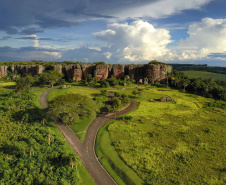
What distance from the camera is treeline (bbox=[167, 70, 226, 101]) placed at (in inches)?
3214

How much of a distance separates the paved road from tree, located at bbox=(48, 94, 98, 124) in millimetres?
3077

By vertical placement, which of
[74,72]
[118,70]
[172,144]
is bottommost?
[172,144]

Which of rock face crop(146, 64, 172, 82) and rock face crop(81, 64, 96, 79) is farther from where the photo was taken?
rock face crop(81, 64, 96, 79)

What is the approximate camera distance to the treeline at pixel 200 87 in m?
81.6

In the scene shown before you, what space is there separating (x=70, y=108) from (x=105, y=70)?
69861 millimetres

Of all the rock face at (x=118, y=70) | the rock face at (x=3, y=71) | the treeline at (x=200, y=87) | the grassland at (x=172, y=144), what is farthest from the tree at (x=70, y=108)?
the rock face at (x=3, y=71)

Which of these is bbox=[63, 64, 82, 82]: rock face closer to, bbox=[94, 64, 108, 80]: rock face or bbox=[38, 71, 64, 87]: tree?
bbox=[94, 64, 108, 80]: rock face

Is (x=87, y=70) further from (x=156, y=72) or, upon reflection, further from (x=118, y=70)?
(x=156, y=72)

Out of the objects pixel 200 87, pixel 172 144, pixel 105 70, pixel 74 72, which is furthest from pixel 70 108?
pixel 200 87

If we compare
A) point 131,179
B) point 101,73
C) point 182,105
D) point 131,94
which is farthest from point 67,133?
point 101,73

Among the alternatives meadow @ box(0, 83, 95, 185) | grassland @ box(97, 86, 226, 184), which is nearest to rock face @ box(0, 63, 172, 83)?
grassland @ box(97, 86, 226, 184)

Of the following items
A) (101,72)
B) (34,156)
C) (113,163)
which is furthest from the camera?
(101,72)

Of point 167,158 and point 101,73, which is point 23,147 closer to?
point 167,158

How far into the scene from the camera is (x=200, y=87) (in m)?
87.5
